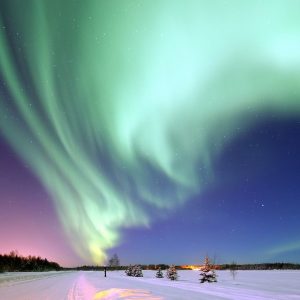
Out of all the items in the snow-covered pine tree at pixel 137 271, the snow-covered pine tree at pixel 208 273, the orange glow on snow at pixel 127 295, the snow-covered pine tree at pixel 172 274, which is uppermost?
the snow-covered pine tree at pixel 137 271

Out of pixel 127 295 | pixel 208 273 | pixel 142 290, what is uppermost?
pixel 208 273

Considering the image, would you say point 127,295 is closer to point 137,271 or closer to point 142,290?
point 142,290

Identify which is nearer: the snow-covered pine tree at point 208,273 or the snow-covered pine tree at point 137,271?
the snow-covered pine tree at point 208,273

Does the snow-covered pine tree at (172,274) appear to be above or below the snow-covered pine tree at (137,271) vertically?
below

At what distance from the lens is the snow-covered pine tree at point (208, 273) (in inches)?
1861

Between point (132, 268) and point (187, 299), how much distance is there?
254ft

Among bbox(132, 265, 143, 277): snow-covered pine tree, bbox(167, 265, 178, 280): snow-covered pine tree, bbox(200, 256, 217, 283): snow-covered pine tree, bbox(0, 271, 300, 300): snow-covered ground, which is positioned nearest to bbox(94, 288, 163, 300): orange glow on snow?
bbox(0, 271, 300, 300): snow-covered ground

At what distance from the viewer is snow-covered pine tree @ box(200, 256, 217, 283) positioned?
155 ft

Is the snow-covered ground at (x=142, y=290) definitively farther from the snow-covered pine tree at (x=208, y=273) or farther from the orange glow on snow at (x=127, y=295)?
→ the snow-covered pine tree at (x=208, y=273)

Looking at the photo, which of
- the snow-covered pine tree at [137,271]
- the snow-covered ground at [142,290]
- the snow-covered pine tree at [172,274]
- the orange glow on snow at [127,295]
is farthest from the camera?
the snow-covered pine tree at [137,271]

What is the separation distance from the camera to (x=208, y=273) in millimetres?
47625

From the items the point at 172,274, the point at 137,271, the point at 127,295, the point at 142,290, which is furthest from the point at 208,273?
the point at 137,271

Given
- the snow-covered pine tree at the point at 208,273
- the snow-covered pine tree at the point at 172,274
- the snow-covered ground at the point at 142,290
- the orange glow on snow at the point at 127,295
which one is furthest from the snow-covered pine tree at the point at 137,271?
the orange glow on snow at the point at 127,295

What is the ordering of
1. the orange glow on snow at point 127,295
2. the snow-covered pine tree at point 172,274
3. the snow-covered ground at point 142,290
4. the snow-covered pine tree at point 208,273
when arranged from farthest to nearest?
the snow-covered pine tree at point 172,274 < the snow-covered pine tree at point 208,273 < the snow-covered ground at point 142,290 < the orange glow on snow at point 127,295
